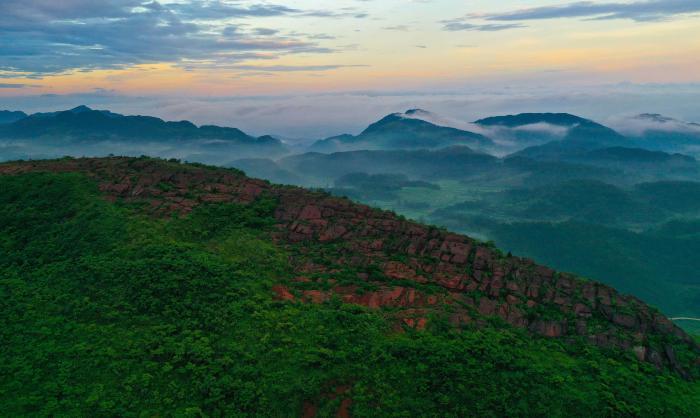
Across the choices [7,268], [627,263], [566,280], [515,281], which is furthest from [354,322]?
[627,263]

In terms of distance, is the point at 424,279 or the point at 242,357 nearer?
the point at 242,357

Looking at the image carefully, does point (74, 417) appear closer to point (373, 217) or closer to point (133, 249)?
point (133, 249)

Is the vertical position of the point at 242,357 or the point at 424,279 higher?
the point at 424,279

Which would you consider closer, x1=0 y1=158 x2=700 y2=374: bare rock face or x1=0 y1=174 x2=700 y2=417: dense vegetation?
x1=0 y1=174 x2=700 y2=417: dense vegetation

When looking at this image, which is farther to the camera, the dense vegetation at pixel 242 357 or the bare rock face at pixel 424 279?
the bare rock face at pixel 424 279
